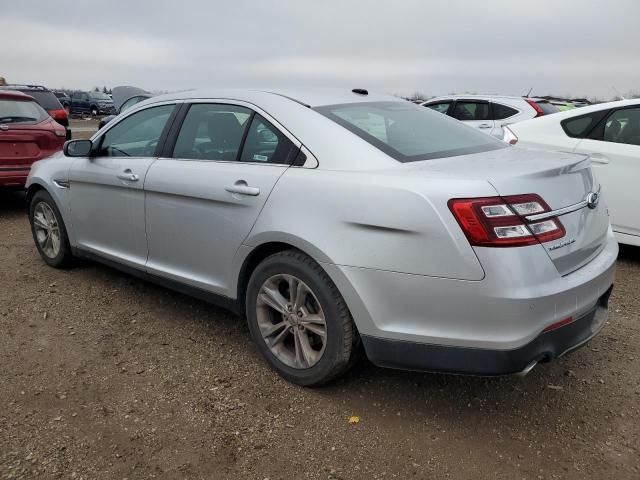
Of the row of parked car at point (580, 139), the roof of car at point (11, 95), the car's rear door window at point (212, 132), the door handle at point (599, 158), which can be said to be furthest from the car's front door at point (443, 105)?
the car's rear door window at point (212, 132)

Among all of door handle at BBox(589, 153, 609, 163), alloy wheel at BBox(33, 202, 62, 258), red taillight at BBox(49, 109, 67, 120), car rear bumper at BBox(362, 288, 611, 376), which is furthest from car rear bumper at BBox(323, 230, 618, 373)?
red taillight at BBox(49, 109, 67, 120)

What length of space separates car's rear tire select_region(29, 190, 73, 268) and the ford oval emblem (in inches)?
152

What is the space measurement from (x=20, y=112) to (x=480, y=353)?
7.02 metres

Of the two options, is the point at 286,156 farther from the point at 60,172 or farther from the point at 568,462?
the point at 60,172

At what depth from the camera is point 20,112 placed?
7.37 metres

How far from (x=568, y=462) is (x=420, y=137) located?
1736 mm

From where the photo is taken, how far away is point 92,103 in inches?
1410

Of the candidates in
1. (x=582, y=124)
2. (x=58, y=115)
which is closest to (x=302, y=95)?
(x=582, y=124)

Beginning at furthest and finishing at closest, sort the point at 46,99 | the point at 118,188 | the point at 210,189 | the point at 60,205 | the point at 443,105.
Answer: the point at 46,99 → the point at 443,105 → the point at 60,205 → the point at 118,188 → the point at 210,189

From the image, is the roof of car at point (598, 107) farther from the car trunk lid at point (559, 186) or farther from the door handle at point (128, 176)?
the door handle at point (128, 176)

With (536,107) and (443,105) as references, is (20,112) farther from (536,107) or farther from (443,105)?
(536,107)

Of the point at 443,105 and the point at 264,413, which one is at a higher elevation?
the point at 443,105

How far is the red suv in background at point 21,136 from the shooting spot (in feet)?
22.9

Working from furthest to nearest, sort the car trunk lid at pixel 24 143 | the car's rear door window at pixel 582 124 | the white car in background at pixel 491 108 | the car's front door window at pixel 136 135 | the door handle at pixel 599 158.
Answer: the white car in background at pixel 491 108, the car trunk lid at pixel 24 143, the car's rear door window at pixel 582 124, the door handle at pixel 599 158, the car's front door window at pixel 136 135
